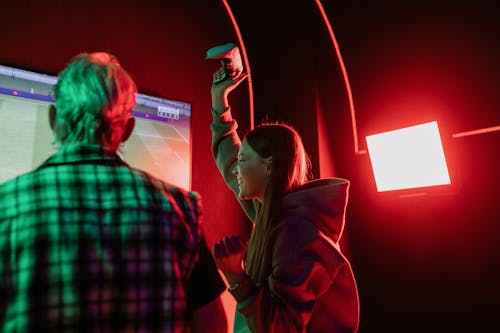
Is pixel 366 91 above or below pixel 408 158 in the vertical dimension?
above

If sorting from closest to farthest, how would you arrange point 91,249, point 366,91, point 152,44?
1. point 91,249
2. point 152,44
3. point 366,91

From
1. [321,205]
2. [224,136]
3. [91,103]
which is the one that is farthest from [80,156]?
[224,136]

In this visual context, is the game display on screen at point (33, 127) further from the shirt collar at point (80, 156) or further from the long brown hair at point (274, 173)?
the shirt collar at point (80, 156)

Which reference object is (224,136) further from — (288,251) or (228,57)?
(288,251)

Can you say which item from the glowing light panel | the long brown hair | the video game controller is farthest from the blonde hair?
the glowing light panel

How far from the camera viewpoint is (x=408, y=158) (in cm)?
216

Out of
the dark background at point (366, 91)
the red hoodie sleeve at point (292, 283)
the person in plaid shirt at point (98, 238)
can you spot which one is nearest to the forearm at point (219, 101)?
the dark background at point (366, 91)

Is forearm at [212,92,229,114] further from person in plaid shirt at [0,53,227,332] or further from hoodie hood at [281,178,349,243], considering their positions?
person in plaid shirt at [0,53,227,332]

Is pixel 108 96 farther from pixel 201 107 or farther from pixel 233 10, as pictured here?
pixel 233 10

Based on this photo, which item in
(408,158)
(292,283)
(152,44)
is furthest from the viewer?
(152,44)

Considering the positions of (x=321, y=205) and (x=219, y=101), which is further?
(x=219, y=101)

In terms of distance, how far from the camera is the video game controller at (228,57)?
1703mm

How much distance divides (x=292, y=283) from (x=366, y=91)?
1.72 meters

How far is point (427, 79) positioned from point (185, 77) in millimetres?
1384
